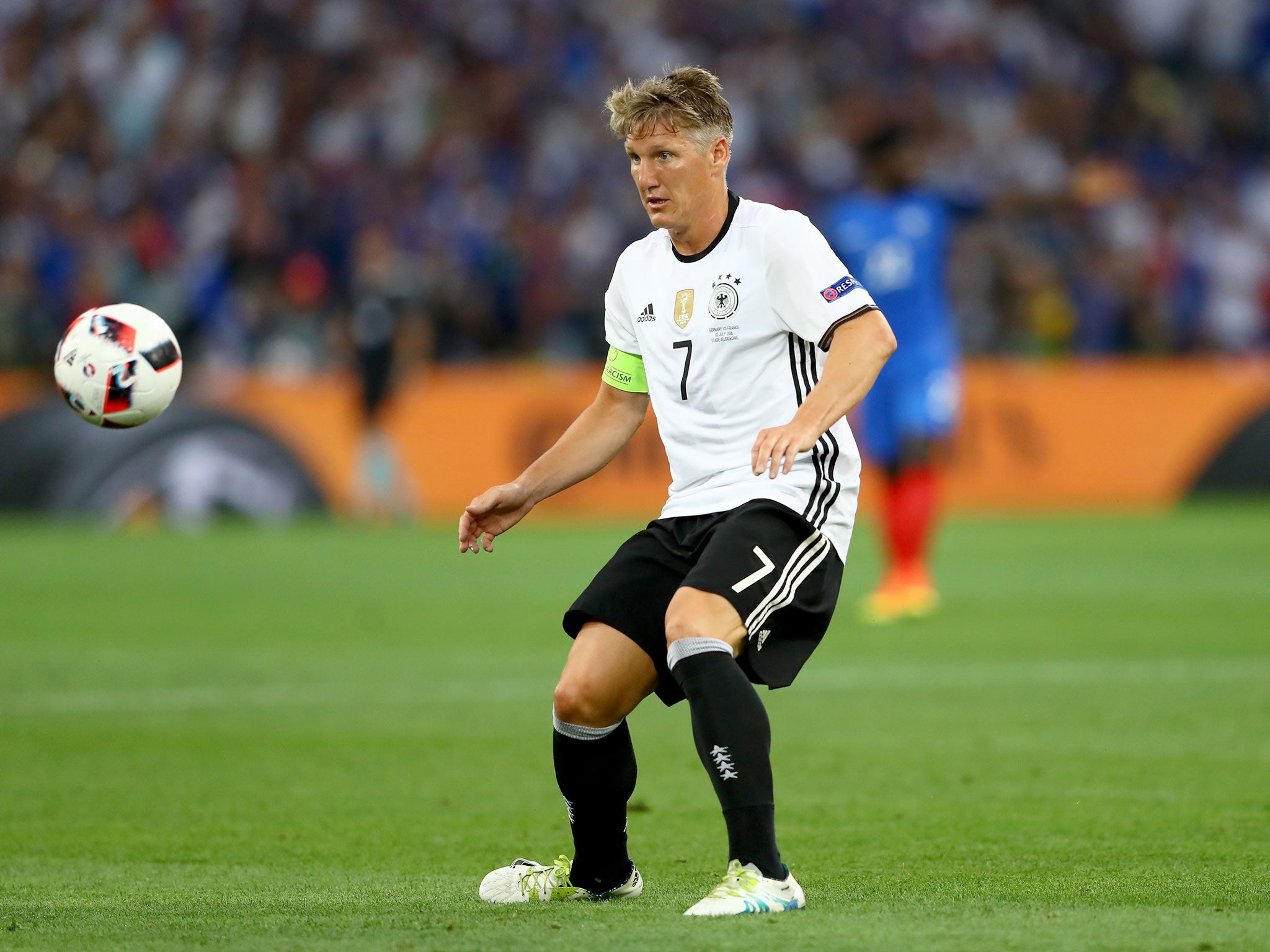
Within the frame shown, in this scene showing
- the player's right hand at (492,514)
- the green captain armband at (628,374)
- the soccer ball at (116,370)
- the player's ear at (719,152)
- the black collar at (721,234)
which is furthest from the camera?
the soccer ball at (116,370)

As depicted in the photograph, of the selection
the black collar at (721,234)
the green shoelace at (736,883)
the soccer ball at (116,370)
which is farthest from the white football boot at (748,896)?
the soccer ball at (116,370)

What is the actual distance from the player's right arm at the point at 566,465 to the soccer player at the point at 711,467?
267 mm

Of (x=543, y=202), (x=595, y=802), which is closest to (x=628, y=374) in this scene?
(x=595, y=802)

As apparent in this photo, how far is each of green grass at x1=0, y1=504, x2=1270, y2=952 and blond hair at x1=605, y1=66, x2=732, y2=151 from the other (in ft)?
6.26

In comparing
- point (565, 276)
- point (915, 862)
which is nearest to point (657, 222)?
point (915, 862)

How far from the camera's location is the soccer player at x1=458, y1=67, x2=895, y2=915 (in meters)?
4.39

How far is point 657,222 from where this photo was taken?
15.0ft

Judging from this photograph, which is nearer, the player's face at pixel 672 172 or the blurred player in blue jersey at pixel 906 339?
the player's face at pixel 672 172

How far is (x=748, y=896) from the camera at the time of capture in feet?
13.1

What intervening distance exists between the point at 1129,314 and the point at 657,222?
59.2 ft

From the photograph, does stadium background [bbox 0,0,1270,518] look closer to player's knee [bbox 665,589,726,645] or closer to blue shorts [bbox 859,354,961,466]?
blue shorts [bbox 859,354,961,466]

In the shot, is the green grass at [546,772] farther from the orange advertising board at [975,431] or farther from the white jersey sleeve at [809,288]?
the orange advertising board at [975,431]

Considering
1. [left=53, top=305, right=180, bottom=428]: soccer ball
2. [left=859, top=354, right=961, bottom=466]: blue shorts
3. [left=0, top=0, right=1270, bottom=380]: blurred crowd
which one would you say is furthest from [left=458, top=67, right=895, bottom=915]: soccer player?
[left=0, top=0, right=1270, bottom=380]: blurred crowd

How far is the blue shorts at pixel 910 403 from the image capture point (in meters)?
11.2
